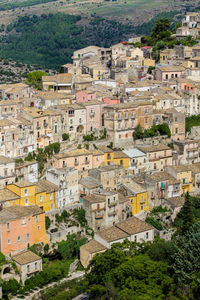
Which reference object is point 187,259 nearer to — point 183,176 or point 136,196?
point 136,196

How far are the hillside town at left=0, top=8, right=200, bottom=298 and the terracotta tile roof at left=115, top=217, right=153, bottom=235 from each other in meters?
0.07

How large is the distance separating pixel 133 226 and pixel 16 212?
345 inches

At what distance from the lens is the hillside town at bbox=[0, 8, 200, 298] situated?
48.5 m

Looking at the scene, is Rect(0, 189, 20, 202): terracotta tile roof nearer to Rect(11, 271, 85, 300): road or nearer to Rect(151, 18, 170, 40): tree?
Rect(11, 271, 85, 300): road

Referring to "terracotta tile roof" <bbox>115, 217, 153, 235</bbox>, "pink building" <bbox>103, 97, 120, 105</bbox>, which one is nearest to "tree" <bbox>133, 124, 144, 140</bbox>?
"pink building" <bbox>103, 97, 120, 105</bbox>

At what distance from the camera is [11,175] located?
167ft

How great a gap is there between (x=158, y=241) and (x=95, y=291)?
325 inches

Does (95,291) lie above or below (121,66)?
below

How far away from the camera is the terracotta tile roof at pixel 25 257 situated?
45647 millimetres

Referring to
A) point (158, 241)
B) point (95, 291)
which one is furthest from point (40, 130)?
point (95, 291)

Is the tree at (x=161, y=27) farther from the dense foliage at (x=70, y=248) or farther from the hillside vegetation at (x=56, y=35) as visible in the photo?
the dense foliage at (x=70, y=248)

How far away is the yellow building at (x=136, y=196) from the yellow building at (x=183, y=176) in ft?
11.6

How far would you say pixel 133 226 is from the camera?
50062mm

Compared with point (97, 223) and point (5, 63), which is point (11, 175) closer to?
point (97, 223)
